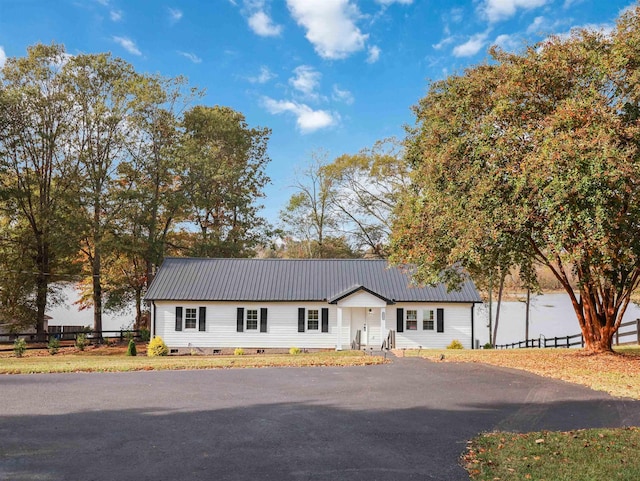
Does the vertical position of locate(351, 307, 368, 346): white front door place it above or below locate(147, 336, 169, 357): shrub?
above

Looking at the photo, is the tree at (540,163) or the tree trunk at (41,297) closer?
the tree at (540,163)

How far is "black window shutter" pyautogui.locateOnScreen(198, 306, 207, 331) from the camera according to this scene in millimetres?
27953

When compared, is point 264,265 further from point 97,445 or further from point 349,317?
point 97,445

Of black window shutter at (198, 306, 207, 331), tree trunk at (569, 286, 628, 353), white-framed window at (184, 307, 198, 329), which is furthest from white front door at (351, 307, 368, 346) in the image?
tree trunk at (569, 286, 628, 353)

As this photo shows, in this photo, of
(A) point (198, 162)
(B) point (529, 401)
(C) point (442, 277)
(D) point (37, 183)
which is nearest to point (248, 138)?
(A) point (198, 162)

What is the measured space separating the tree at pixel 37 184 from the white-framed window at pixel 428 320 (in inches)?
838

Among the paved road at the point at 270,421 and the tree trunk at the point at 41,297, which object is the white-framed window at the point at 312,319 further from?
the tree trunk at the point at 41,297

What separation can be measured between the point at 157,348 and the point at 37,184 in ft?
51.7

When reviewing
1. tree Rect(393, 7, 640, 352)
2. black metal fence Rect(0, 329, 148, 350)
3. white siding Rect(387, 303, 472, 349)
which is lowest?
black metal fence Rect(0, 329, 148, 350)

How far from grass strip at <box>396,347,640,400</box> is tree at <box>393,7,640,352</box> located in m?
2.43

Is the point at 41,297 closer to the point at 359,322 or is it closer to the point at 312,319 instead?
the point at 312,319

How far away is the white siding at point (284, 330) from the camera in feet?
90.9

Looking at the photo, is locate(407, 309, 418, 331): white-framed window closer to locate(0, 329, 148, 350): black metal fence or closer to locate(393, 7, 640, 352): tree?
locate(393, 7, 640, 352): tree

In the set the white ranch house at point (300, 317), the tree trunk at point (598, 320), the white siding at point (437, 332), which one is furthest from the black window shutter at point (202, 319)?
the tree trunk at point (598, 320)
